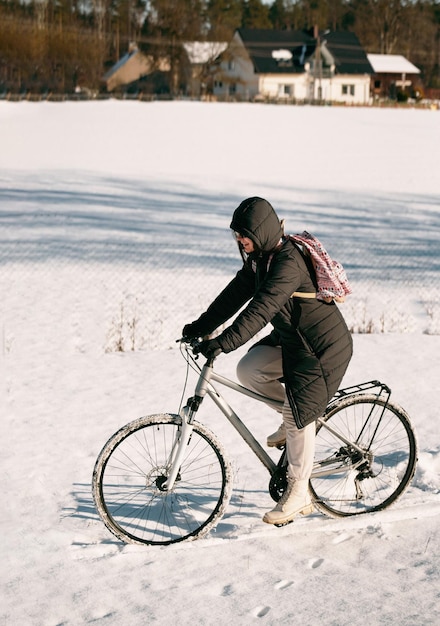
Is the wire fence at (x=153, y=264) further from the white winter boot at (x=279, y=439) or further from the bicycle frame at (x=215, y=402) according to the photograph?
the bicycle frame at (x=215, y=402)

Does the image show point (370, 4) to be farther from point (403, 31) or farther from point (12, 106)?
point (12, 106)

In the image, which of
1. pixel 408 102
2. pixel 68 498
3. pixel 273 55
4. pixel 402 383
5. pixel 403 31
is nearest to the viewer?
pixel 68 498

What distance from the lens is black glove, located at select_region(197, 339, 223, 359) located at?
12.9 feet

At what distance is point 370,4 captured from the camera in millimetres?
116125

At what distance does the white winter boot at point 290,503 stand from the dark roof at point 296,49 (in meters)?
91.5

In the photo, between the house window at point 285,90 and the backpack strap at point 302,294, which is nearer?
the backpack strap at point 302,294

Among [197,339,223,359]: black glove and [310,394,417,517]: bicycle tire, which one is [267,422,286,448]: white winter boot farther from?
[197,339,223,359]: black glove

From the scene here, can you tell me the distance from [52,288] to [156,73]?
8748 centimetres

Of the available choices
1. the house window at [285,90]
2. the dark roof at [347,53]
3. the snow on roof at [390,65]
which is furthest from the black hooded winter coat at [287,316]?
the snow on roof at [390,65]

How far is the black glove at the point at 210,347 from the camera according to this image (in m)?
3.92

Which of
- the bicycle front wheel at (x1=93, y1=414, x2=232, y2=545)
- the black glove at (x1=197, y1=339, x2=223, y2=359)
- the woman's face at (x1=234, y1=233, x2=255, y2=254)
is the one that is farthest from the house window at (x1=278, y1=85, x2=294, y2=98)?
the black glove at (x1=197, y1=339, x2=223, y2=359)

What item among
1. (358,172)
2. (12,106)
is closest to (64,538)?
(358,172)

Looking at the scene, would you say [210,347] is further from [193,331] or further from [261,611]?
[261,611]

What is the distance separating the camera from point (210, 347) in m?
3.93
